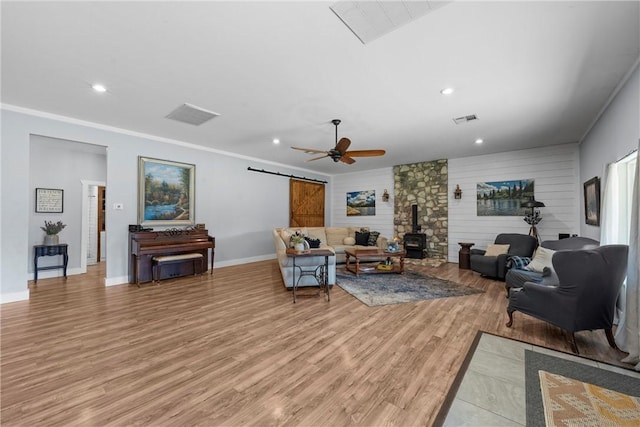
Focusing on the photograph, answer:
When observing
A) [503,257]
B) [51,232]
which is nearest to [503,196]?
[503,257]

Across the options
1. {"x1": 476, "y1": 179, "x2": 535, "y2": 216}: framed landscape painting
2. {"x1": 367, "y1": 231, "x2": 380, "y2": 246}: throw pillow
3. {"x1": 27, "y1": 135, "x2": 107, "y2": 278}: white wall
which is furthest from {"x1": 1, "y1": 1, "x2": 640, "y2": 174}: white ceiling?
{"x1": 367, "y1": 231, "x2": 380, "y2": 246}: throw pillow

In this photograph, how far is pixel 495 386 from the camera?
6.48 feet

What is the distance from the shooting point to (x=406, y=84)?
3047 millimetres

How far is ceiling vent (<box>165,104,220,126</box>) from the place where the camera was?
376 centimetres

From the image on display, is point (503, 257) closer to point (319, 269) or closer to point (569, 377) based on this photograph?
point (569, 377)

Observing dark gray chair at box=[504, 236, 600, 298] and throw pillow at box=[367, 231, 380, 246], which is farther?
throw pillow at box=[367, 231, 380, 246]

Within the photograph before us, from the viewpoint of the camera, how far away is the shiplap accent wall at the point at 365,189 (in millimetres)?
8375

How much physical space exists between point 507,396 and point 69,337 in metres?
4.13

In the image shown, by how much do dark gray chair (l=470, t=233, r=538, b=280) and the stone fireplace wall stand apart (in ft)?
5.44

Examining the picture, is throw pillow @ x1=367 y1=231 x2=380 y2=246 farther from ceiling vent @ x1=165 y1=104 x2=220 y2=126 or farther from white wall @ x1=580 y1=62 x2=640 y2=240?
ceiling vent @ x1=165 y1=104 x2=220 y2=126

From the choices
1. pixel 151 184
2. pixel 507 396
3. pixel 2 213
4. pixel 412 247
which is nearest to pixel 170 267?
pixel 151 184

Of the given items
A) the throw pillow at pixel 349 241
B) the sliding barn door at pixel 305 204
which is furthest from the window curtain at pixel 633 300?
the sliding barn door at pixel 305 204

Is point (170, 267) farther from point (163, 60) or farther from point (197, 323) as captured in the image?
point (163, 60)

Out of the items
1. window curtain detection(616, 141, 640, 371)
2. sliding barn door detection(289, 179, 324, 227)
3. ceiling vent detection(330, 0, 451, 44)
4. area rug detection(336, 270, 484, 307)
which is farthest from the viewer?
sliding barn door detection(289, 179, 324, 227)
